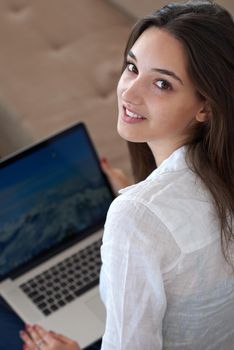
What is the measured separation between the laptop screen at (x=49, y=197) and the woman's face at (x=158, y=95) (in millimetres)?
334

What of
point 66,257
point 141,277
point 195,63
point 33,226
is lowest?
point 66,257

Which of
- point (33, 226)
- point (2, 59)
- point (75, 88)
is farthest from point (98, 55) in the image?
point (33, 226)

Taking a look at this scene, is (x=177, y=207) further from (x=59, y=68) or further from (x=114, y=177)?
(x=59, y=68)

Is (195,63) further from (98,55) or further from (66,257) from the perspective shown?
(98,55)

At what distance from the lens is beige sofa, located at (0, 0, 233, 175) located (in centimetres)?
170

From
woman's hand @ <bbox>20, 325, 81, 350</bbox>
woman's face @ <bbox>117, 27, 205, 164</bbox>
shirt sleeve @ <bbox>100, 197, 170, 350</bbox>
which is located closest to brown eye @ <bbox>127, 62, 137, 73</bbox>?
woman's face @ <bbox>117, 27, 205, 164</bbox>

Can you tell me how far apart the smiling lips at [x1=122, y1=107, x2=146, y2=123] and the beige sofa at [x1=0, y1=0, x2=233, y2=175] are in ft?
1.95

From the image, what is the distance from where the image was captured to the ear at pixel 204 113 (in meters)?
0.95

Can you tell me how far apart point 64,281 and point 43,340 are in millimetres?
194

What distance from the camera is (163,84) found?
0.94 meters

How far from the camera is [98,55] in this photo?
1918mm

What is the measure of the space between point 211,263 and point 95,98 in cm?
97

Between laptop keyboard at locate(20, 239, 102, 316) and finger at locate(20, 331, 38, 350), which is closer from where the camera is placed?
finger at locate(20, 331, 38, 350)

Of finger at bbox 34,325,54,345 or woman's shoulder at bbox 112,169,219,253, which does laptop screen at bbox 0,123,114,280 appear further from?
woman's shoulder at bbox 112,169,219,253
